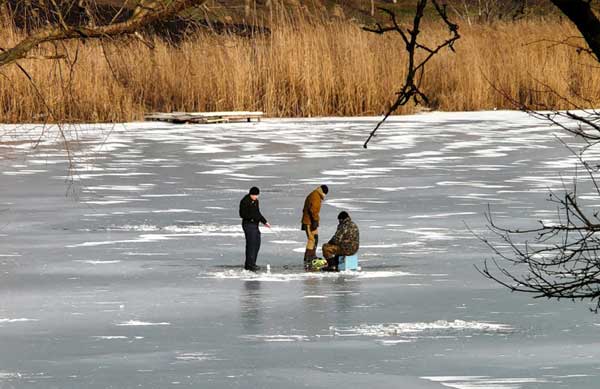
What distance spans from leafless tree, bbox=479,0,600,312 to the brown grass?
9.75 meters

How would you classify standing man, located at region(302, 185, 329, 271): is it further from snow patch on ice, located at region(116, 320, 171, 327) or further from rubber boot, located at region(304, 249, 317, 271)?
snow patch on ice, located at region(116, 320, 171, 327)

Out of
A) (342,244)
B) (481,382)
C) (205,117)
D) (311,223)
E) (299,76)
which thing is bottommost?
(481,382)

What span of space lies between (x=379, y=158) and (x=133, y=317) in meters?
16.2

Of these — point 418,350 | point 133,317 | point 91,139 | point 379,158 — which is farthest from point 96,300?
point 91,139

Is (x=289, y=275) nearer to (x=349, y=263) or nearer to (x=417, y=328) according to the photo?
(x=349, y=263)

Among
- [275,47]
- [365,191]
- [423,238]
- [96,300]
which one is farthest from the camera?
[275,47]

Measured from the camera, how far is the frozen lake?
1032cm

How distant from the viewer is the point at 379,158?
2827 cm

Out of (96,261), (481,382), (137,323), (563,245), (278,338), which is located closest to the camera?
(481,382)

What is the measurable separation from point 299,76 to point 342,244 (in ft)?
71.7

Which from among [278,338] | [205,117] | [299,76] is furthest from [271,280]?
[299,76]

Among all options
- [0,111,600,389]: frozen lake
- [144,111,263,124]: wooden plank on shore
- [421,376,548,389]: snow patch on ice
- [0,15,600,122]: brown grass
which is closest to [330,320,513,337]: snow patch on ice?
[0,111,600,389]: frozen lake

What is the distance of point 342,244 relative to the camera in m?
15.0

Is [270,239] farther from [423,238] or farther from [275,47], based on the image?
[275,47]
